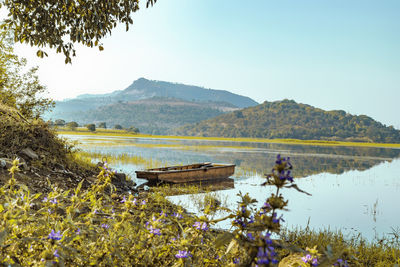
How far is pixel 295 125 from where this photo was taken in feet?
440

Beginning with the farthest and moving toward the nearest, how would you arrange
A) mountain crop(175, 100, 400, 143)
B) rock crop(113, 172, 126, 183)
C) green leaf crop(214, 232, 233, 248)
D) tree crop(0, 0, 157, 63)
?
mountain crop(175, 100, 400, 143) → rock crop(113, 172, 126, 183) → tree crop(0, 0, 157, 63) → green leaf crop(214, 232, 233, 248)

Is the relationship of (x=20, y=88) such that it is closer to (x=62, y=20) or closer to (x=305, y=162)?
(x=62, y=20)

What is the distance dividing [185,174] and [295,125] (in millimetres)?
125878

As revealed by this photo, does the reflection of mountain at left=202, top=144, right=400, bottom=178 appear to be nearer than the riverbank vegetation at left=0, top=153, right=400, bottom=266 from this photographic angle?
A: No

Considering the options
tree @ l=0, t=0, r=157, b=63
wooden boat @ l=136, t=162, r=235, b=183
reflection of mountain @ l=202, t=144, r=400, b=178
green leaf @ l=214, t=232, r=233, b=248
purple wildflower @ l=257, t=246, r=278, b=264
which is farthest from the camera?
reflection of mountain @ l=202, t=144, r=400, b=178

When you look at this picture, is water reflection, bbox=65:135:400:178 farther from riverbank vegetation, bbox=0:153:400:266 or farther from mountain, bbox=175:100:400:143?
mountain, bbox=175:100:400:143

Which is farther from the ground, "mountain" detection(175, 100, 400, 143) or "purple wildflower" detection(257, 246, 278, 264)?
"mountain" detection(175, 100, 400, 143)

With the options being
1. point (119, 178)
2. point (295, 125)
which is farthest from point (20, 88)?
point (295, 125)

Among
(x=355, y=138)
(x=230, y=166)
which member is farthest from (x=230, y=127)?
(x=230, y=166)

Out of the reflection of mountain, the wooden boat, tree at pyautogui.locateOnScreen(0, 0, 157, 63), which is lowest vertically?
the reflection of mountain

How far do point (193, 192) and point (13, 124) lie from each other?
267 inches

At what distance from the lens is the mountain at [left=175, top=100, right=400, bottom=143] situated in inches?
4769

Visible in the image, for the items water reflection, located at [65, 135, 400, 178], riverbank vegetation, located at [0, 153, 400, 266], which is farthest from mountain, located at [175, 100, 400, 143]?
riverbank vegetation, located at [0, 153, 400, 266]

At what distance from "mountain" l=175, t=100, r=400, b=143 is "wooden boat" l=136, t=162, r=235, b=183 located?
106746 mm
